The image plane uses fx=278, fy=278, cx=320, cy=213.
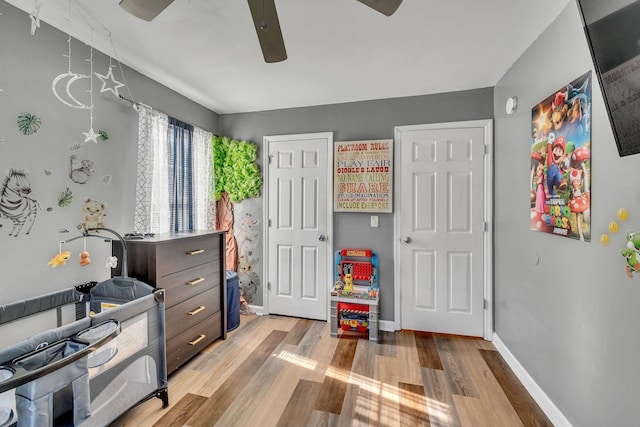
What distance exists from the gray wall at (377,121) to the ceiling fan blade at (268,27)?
5.07ft

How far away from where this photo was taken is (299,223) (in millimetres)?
3113

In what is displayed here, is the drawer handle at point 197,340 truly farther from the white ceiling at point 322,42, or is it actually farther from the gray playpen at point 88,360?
the white ceiling at point 322,42

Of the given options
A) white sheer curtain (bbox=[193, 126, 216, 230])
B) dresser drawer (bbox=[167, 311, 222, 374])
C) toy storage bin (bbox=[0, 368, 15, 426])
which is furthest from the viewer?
white sheer curtain (bbox=[193, 126, 216, 230])

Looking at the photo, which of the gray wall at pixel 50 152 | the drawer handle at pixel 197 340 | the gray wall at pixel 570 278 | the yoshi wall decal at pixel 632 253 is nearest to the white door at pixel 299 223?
the drawer handle at pixel 197 340

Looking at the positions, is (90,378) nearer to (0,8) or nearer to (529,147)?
(0,8)

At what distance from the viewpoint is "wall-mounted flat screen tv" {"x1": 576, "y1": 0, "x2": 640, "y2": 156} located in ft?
2.83

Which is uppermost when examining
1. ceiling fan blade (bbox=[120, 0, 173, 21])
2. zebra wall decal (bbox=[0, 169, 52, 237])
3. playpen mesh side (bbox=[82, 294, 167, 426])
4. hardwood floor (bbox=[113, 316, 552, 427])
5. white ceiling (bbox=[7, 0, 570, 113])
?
white ceiling (bbox=[7, 0, 570, 113])

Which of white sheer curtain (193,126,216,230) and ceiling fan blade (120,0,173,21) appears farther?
white sheer curtain (193,126,216,230)

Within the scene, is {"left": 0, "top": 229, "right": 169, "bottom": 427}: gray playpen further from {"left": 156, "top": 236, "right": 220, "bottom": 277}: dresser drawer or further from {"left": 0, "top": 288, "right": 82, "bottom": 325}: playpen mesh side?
{"left": 156, "top": 236, "right": 220, "bottom": 277}: dresser drawer

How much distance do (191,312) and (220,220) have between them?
1353 mm

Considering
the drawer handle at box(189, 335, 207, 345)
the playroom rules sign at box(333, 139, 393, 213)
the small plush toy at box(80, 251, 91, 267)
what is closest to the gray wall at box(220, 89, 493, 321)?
the playroom rules sign at box(333, 139, 393, 213)

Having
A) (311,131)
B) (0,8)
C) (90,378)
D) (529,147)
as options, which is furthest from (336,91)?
(90,378)

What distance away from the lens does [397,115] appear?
2.84 m

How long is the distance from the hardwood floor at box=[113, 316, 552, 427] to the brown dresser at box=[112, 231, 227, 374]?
0.61 ft
